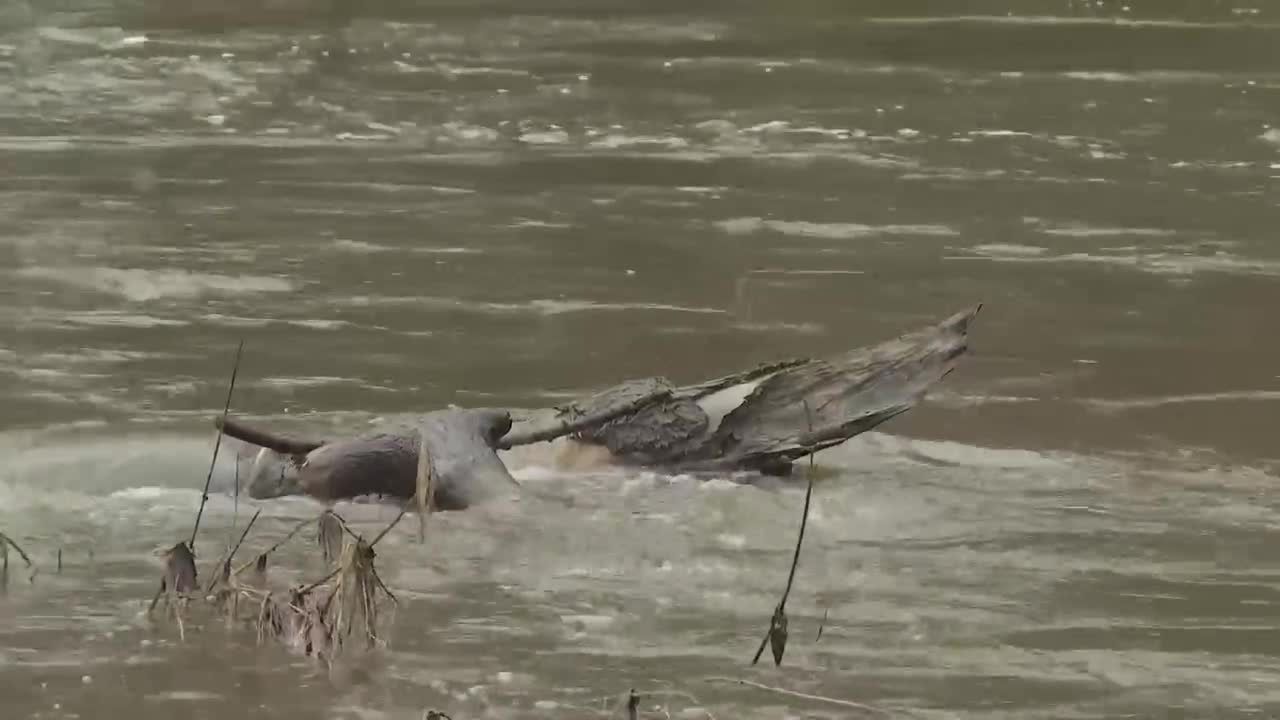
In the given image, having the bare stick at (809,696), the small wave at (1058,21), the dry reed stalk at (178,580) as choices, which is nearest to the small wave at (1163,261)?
the small wave at (1058,21)

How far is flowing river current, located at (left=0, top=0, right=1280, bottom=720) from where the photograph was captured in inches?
138

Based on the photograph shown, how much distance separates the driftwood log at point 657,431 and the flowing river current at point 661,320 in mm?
102

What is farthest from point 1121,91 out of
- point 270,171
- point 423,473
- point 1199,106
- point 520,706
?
point 520,706

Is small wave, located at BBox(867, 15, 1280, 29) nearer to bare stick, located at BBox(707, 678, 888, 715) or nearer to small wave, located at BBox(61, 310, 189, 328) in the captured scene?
small wave, located at BBox(61, 310, 189, 328)

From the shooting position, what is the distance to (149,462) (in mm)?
4703

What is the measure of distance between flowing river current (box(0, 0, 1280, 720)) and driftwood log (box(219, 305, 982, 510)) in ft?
0.33

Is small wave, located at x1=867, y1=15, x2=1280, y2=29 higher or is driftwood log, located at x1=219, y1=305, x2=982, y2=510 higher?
small wave, located at x1=867, y1=15, x2=1280, y2=29

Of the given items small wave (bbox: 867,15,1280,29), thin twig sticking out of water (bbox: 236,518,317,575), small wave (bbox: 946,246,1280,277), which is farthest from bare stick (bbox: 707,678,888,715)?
small wave (bbox: 867,15,1280,29)

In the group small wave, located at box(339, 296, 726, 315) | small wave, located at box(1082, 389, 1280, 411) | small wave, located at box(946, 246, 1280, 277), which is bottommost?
small wave, located at box(1082, 389, 1280, 411)

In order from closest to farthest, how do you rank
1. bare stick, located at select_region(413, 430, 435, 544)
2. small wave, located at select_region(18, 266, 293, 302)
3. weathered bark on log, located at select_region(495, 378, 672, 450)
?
bare stick, located at select_region(413, 430, 435, 544), weathered bark on log, located at select_region(495, 378, 672, 450), small wave, located at select_region(18, 266, 293, 302)

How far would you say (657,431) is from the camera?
14.9 feet

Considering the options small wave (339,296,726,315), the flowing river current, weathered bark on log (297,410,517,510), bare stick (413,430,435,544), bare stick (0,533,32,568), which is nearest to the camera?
the flowing river current

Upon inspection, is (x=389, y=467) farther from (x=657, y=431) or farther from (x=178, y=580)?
(x=178, y=580)

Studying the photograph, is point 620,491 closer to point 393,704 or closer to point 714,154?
point 393,704
